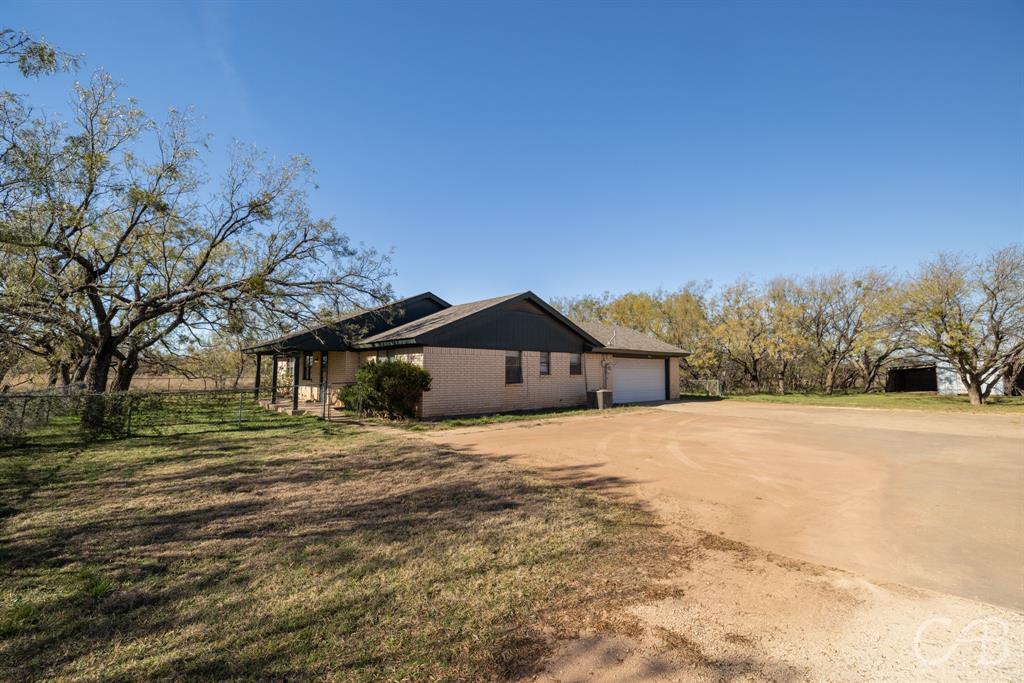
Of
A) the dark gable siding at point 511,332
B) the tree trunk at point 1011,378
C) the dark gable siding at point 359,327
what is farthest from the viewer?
the tree trunk at point 1011,378

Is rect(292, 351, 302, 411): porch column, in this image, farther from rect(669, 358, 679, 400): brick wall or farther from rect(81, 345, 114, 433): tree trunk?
rect(669, 358, 679, 400): brick wall

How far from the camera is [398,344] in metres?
15.8

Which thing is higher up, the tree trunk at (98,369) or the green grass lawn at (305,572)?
the tree trunk at (98,369)

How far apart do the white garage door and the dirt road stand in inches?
498

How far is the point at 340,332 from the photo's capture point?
16.4 meters

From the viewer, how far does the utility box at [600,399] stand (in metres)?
19.1

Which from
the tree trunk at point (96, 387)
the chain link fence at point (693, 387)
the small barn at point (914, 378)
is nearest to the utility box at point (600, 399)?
the chain link fence at point (693, 387)

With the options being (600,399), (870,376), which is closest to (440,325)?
(600,399)

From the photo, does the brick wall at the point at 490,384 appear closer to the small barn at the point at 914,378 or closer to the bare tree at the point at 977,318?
the bare tree at the point at 977,318

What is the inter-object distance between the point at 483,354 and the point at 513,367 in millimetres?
1644

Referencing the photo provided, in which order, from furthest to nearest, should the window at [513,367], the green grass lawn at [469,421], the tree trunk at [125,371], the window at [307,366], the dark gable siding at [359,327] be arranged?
Result: the window at [307,366]
the window at [513,367]
the tree trunk at [125,371]
the dark gable siding at [359,327]
the green grass lawn at [469,421]

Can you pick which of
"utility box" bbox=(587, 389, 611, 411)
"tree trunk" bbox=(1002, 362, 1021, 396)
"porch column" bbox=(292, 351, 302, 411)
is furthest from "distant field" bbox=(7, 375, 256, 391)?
"tree trunk" bbox=(1002, 362, 1021, 396)

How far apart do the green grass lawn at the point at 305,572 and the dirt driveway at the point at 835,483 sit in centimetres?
118

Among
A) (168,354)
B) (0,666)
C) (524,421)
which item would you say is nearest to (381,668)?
(0,666)
